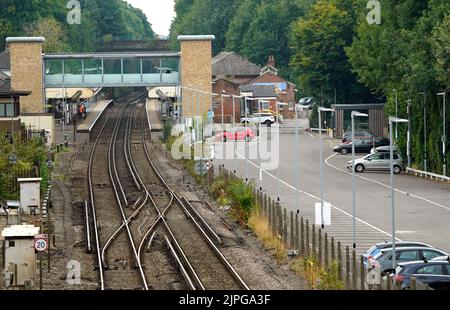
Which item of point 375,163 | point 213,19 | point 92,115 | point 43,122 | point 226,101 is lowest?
point 375,163

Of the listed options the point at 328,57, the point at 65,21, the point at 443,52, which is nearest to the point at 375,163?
the point at 443,52

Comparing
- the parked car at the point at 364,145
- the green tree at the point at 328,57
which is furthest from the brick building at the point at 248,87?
the parked car at the point at 364,145

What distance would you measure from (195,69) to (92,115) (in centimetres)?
1356

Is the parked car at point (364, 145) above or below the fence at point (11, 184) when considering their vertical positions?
below

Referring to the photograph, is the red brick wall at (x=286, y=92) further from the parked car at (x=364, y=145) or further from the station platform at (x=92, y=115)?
the parked car at (x=364, y=145)

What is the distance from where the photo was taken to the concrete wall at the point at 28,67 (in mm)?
80688

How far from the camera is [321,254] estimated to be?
27984 millimetres

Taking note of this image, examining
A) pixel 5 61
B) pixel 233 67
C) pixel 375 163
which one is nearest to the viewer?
pixel 375 163

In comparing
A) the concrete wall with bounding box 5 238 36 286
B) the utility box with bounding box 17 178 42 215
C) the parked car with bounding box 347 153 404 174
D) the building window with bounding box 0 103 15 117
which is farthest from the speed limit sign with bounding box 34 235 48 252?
the parked car with bounding box 347 153 404 174

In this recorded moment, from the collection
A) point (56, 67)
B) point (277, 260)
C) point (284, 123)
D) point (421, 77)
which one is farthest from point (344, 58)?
point (277, 260)

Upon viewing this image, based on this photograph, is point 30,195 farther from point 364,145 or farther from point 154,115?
point 154,115

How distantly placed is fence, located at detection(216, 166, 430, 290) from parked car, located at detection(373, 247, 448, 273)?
63 centimetres

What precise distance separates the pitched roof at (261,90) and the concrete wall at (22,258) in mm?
70149

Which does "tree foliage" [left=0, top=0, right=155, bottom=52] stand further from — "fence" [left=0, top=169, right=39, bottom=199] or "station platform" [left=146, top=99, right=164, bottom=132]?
"fence" [left=0, top=169, right=39, bottom=199]
